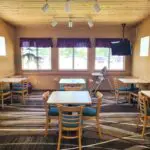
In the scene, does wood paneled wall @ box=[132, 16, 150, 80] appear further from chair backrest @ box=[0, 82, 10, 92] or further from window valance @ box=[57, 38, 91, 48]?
chair backrest @ box=[0, 82, 10, 92]

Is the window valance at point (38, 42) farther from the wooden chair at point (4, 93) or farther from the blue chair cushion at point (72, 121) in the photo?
the blue chair cushion at point (72, 121)

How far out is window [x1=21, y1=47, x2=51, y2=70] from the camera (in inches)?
317

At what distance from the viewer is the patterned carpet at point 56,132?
328 cm

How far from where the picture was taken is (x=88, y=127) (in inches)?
161

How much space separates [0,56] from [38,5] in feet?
8.03

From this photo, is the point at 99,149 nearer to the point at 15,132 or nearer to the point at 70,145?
the point at 70,145

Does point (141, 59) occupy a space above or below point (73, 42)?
below

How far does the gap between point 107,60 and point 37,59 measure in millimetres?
2925

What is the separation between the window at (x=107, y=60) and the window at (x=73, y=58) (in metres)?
0.50

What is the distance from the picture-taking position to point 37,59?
807 cm

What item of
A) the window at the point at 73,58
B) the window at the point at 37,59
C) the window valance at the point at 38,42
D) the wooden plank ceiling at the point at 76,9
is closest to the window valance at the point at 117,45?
the window at the point at 73,58

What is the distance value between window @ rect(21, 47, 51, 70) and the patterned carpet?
9.18ft

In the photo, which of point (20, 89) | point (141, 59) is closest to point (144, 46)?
point (141, 59)

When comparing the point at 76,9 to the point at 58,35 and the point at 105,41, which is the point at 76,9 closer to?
the point at 58,35
